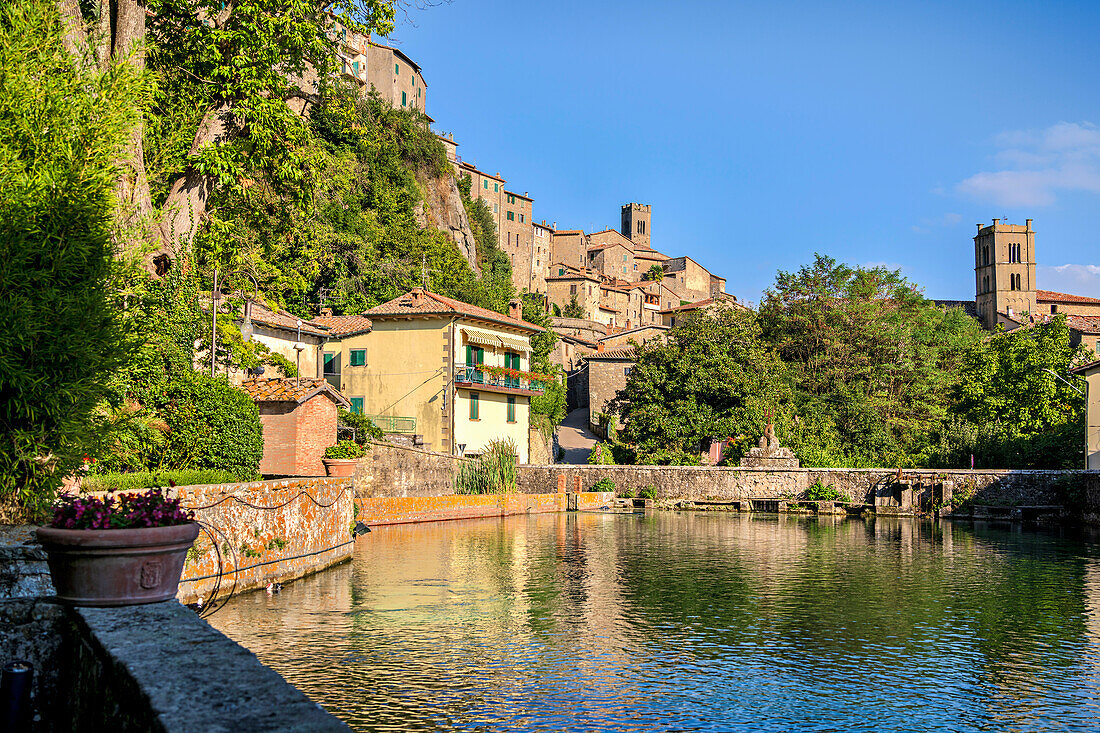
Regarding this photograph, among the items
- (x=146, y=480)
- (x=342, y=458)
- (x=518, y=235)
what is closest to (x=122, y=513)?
(x=146, y=480)

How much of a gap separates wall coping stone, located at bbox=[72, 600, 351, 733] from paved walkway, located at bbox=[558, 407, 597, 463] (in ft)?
169

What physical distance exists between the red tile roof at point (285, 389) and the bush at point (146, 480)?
283 inches

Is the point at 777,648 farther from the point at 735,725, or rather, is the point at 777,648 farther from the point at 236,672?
the point at 236,672

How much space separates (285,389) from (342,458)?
2.64 metres

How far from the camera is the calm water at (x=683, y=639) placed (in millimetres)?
9797

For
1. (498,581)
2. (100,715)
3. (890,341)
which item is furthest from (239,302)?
(890,341)

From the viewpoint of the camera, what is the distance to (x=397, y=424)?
1614 inches

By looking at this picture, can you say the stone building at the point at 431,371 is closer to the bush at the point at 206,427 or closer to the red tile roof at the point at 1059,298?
the bush at the point at 206,427

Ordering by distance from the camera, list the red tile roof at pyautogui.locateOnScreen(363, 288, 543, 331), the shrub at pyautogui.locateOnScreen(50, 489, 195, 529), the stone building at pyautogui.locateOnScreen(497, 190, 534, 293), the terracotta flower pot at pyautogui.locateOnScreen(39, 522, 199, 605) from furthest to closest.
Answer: the stone building at pyautogui.locateOnScreen(497, 190, 534, 293) → the red tile roof at pyautogui.locateOnScreen(363, 288, 543, 331) → the shrub at pyautogui.locateOnScreen(50, 489, 195, 529) → the terracotta flower pot at pyautogui.locateOnScreen(39, 522, 199, 605)

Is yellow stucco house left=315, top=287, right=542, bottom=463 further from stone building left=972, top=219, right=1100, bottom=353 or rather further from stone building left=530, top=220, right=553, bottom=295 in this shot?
stone building left=972, top=219, right=1100, bottom=353

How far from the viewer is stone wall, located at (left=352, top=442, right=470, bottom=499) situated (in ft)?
97.5

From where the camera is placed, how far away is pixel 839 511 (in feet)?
128

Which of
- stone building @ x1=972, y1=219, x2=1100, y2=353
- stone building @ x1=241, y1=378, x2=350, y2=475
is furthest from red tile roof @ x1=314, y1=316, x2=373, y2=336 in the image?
stone building @ x1=972, y1=219, x2=1100, y2=353

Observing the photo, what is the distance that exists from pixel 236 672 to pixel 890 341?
186ft
